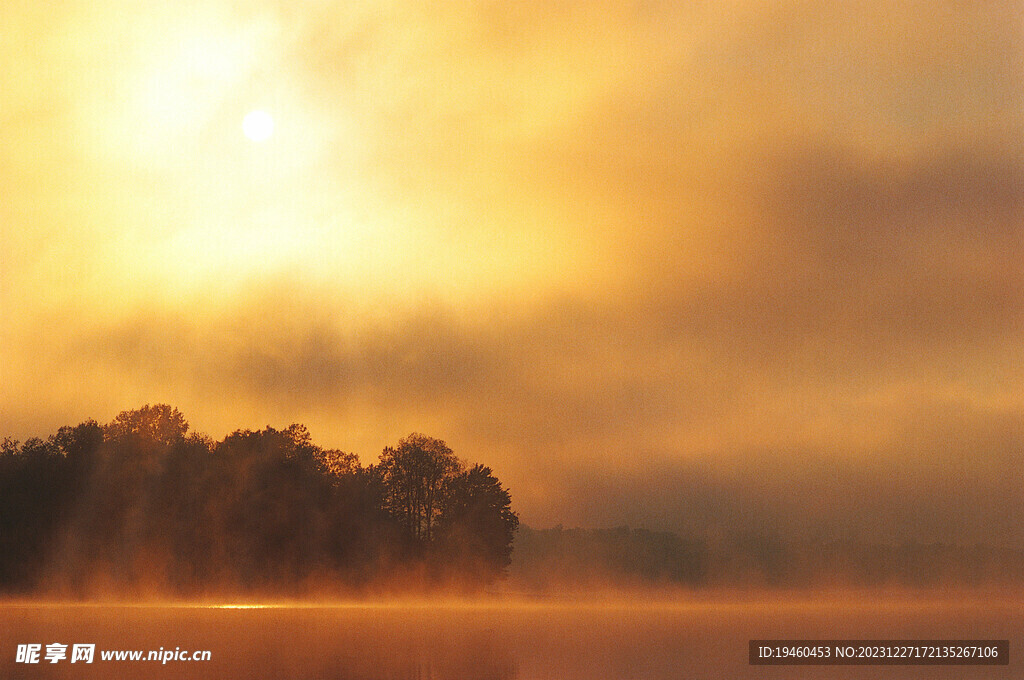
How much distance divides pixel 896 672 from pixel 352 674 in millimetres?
17577

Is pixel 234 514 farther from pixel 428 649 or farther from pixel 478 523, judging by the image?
pixel 428 649

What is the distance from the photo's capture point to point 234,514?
9606cm

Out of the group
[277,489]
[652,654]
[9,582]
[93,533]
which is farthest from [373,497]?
[652,654]

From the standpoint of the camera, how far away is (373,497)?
328 ft

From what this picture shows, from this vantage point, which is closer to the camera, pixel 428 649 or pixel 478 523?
pixel 428 649

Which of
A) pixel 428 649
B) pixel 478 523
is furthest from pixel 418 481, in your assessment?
pixel 428 649

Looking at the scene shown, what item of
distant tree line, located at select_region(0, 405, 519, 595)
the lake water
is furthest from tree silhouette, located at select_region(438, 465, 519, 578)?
the lake water

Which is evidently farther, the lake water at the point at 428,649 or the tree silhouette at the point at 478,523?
the tree silhouette at the point at 478,523

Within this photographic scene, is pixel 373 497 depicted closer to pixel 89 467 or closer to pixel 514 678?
pixel 89 467

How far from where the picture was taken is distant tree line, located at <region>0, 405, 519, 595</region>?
303ft

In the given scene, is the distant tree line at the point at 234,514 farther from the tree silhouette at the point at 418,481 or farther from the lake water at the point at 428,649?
the lake water at the point at 428,649

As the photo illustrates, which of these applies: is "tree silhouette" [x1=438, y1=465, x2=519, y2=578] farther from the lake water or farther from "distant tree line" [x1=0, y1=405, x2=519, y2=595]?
the lake water

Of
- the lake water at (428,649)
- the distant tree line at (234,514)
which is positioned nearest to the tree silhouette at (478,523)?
the distant tree line at (234,514)

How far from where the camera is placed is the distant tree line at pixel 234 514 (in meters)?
92.2
